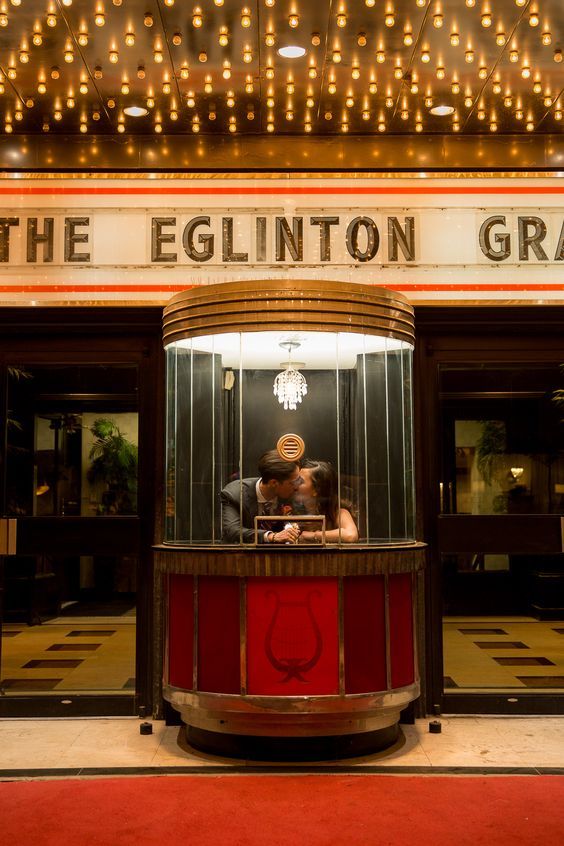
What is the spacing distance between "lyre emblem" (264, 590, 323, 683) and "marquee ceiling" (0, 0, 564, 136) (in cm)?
350

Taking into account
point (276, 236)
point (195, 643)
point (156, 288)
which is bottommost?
point (195, 643)

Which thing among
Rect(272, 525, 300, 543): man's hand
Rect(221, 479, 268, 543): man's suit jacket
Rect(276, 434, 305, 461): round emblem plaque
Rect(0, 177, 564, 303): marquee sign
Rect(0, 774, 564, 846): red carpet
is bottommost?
Rect(0, 774, 564, 846): red carpet

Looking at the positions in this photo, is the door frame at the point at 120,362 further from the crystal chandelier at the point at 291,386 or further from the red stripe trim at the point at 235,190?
the crystal chandelier at the point at 291,386

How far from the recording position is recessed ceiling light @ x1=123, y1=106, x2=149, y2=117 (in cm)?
640

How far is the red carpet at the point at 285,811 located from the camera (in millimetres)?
4074

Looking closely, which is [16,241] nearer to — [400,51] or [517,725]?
[400,51]

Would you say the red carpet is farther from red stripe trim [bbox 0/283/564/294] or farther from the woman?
red stripe trim [bbox 0/283/564/294]

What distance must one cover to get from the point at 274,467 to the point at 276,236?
205 cm

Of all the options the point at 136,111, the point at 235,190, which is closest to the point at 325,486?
the point at 235,190

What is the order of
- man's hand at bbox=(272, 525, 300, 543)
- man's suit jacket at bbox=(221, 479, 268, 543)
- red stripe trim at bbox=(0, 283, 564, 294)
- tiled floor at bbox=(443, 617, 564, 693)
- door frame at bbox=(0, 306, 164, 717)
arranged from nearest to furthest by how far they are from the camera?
man's hand at bbox=(272, 525, 300, 543) → man's suit jacket at bbox=(221, 479, 268, 543) → door frame at bbox=(0, 306, 164, 717) → red stripe trim at bbox=(0, 283, 564, 294) → tiled floor at bbox=(443, 617, 564, 693)

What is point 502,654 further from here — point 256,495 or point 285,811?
point 285,811

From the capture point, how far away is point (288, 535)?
211 inches

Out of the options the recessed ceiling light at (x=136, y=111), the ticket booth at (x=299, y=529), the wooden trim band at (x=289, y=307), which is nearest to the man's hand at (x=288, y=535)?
the ticket booth at (x=299, y=529)

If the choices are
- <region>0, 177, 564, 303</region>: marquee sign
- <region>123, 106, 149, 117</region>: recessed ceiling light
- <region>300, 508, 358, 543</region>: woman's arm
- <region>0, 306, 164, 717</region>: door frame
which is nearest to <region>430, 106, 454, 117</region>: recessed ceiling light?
<region>0, 177, 564, 303</region>: marquee sign
